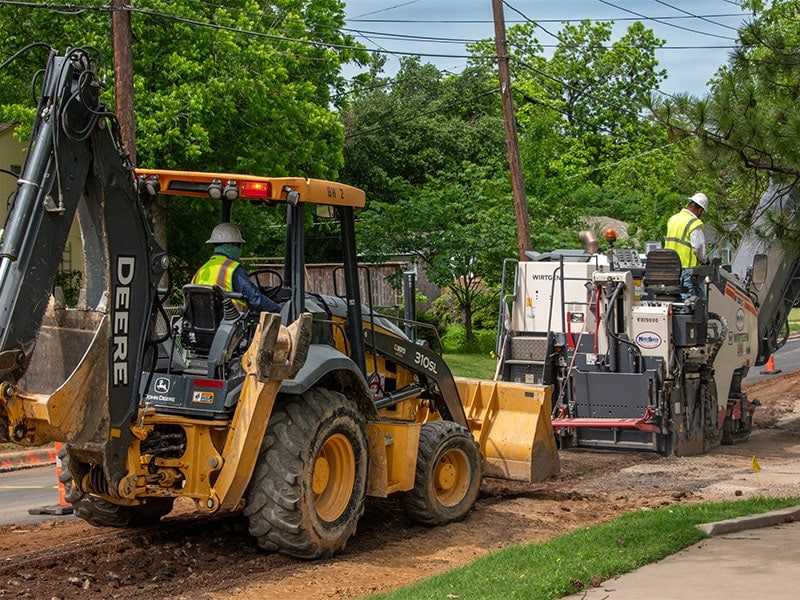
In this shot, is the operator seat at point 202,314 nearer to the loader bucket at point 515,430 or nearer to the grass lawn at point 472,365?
the loader bucket at point 515,430

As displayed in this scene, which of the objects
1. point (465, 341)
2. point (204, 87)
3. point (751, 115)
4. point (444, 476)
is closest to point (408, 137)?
point (465, 341)

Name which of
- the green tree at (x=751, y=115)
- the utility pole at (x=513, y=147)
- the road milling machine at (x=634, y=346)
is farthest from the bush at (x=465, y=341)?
the green tree at (x=751, y=115)

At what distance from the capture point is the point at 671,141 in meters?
12.0

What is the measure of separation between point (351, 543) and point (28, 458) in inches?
304

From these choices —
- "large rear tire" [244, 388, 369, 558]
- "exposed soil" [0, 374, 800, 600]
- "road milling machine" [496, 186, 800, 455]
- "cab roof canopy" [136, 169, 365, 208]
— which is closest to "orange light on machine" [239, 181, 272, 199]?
"cab roof canopy" [136, 169, 365, 208]

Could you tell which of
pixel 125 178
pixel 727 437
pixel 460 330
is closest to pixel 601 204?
pixel 460 330

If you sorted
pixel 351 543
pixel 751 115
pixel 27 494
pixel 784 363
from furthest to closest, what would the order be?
pixel 784 363, pixel 27 494, pixel 751 115, pixel 351 543

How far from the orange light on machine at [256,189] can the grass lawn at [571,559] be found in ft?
9.91

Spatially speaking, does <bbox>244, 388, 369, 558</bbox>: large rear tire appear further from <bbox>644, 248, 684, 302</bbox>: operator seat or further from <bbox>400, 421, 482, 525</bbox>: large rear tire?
<bbox>644, 248, 684, 302</bbox>: operator seat

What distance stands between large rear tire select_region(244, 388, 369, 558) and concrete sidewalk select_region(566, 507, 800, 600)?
7.13 feet

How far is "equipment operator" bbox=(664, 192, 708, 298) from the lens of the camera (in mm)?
14688

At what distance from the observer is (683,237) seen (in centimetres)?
1498

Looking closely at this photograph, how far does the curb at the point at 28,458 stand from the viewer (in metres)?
15.5

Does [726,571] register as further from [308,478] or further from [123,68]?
[123,68]
